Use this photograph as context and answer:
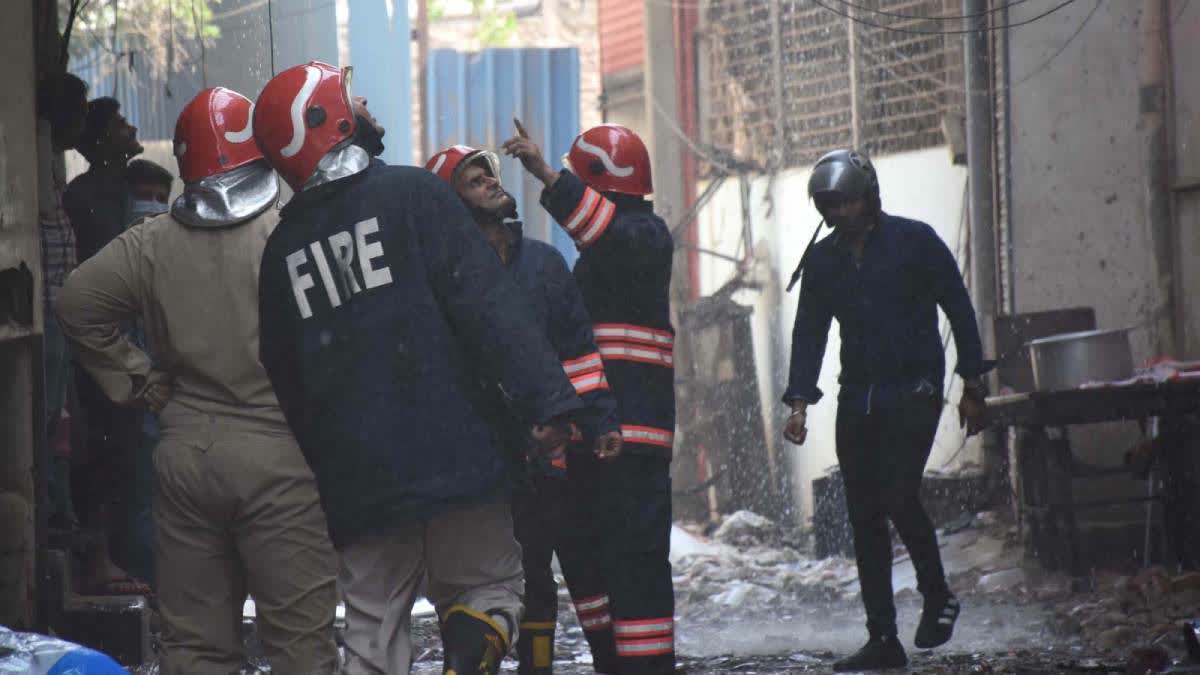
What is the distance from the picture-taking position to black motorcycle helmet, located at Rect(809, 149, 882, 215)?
694cm

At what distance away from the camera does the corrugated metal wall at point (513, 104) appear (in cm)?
1579

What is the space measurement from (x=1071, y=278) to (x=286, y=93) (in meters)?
6.32

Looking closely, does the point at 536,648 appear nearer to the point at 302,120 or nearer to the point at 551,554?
the point at 551,554

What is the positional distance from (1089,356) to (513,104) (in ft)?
28.3

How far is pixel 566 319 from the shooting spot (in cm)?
557

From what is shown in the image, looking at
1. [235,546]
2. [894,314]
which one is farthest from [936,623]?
[235,546]

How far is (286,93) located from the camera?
14.6 ft

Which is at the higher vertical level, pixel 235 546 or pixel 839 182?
pixel 839 182

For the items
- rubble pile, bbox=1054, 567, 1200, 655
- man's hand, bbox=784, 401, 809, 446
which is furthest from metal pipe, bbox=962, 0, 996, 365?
man's hand, bbox=784, 401, 809, 446

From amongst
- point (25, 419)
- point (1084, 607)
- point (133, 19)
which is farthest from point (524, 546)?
point (133, 19)

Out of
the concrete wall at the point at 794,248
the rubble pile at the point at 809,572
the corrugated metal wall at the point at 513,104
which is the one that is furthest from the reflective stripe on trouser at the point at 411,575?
the corrugated metal wall at the point at 513,104

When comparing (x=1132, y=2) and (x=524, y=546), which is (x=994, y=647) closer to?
(x=524, y=546)

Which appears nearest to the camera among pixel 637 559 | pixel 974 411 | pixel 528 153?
pixel 528 153

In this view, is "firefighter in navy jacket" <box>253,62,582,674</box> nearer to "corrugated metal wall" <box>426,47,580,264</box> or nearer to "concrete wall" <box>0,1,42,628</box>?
"concrete wall" <box>0,1,42,628</box>
